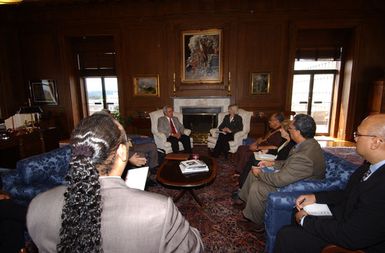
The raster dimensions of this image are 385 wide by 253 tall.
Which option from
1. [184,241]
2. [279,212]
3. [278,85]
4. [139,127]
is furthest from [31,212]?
[278,85]

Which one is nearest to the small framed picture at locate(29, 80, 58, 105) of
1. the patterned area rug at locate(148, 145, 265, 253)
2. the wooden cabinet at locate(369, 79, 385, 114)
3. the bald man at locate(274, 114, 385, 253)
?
the patterned area rug at locate(148, 145, 265, 253)

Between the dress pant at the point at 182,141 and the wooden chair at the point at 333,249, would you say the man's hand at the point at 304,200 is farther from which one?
the dress pant at the point at 182,141

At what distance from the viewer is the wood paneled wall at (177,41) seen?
692cm

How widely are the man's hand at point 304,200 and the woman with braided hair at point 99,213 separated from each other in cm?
161

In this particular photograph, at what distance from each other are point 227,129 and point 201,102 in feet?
6.94

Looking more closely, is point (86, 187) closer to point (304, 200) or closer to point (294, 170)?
point (304, 200)

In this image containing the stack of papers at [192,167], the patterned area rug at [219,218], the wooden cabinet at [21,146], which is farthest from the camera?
the wooden cabinet at [21,146]

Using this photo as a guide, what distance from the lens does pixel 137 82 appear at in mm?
7734

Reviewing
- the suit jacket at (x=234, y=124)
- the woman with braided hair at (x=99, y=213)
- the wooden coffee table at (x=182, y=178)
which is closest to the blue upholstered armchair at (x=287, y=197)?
the wooden coffee table at (x=182, y=178)

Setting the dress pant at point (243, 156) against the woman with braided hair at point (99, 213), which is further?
the dress pant at point (243, 156)

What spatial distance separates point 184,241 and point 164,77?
7111 mm

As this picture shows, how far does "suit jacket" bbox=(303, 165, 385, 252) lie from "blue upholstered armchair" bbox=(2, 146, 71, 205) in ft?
9.15

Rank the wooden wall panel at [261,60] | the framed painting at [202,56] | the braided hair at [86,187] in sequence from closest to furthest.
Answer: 1. the braided hair at [86,187]
2. the wooden wall panel at [261,60]
3. the framed painting at [202,56]

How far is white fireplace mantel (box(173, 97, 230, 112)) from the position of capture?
7406 millimetres
